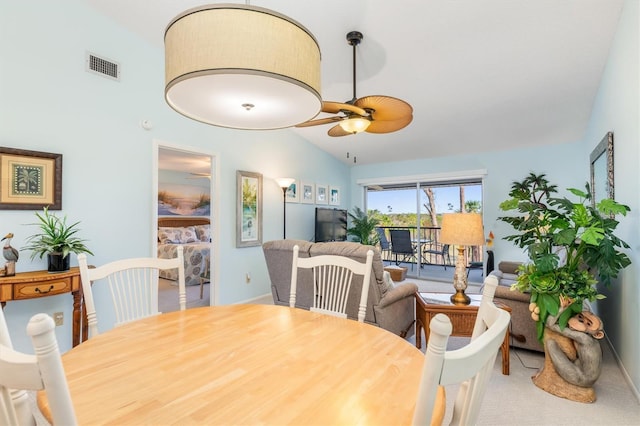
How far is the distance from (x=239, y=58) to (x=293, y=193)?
15.4 feet

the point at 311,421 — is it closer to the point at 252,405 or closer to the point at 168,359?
the point at 252,405

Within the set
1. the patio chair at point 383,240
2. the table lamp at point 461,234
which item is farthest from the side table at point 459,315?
the patio chair at point 383,240

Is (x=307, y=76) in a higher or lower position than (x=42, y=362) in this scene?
higher

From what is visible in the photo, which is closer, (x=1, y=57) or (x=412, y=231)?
(x=1, y=57)

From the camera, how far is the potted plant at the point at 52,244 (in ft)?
8.58

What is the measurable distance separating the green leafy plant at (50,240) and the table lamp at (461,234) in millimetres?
2898

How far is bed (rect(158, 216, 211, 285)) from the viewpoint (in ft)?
17.0

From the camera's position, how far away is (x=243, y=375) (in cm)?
101

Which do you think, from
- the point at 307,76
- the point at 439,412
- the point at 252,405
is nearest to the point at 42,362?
the point at 252,405

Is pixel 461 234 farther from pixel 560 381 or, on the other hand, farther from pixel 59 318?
pixel 59 318

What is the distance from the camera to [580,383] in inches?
84.9

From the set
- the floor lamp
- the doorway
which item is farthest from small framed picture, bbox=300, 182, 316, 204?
the doorway

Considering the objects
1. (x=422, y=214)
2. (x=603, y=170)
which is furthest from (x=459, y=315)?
(x=422, y=214)

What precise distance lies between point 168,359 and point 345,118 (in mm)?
2022
